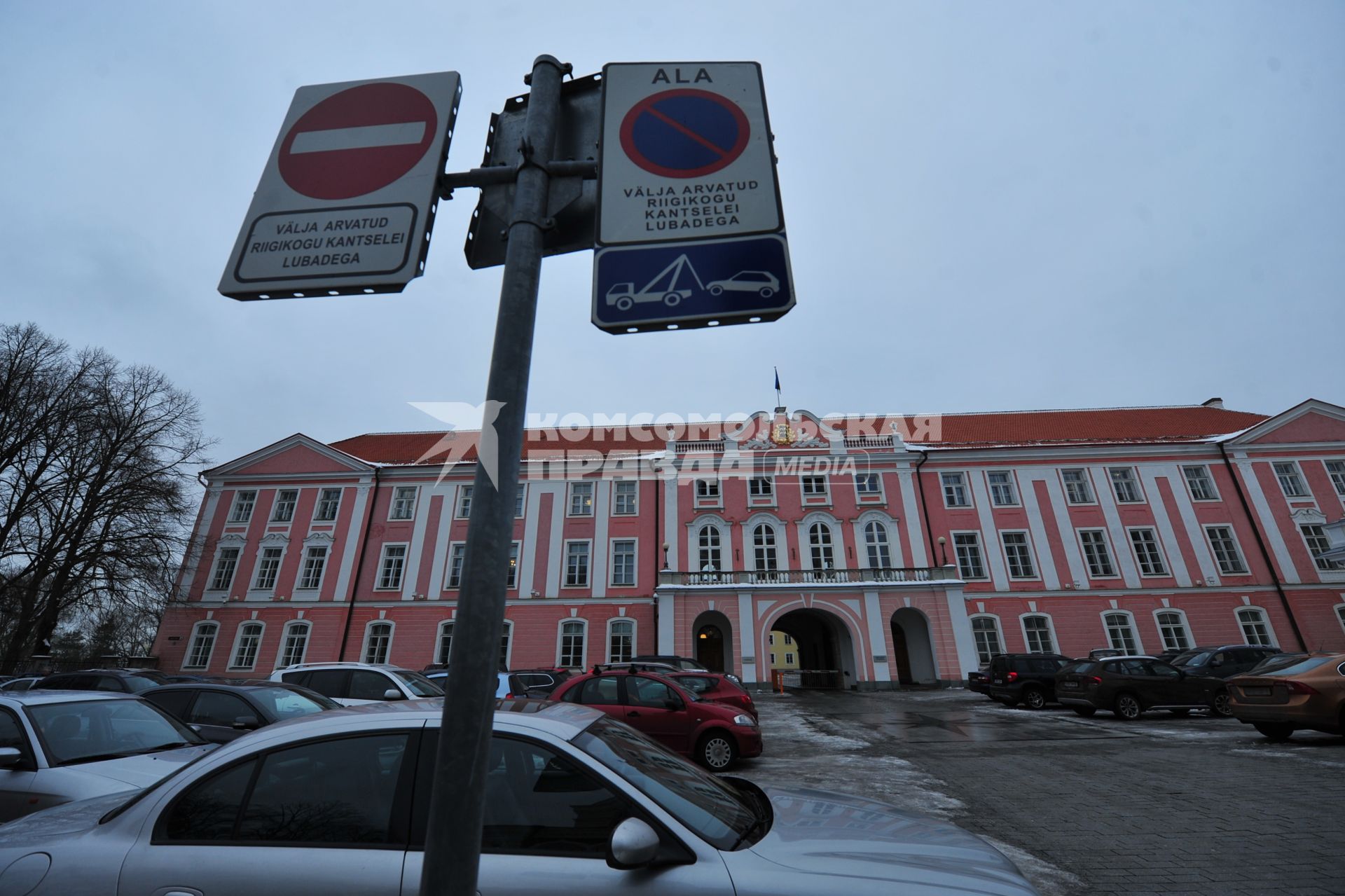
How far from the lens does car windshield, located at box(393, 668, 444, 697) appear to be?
35.0 feet

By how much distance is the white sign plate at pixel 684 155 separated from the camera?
6.20ft

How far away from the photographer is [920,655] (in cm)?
2802

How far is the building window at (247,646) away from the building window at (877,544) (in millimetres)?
29126

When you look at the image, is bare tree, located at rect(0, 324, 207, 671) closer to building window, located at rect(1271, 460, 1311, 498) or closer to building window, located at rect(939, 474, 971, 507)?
building window, located at rect(939, 474, 971, 507)

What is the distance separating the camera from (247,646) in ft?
95.7

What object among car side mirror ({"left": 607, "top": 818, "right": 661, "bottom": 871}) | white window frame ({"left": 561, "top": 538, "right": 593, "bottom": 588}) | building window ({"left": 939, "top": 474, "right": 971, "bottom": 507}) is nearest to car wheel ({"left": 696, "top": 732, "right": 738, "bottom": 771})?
car side mirror ({"left": 607, "top": 818, "right": 661, "bottom": 871})

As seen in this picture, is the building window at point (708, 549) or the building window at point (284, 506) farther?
the building window at point (284, 506)

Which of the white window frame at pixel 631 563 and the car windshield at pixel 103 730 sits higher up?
the white window frame at pixel 631 563

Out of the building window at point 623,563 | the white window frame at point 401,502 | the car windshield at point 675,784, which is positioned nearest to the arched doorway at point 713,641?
the building window at point 623,563

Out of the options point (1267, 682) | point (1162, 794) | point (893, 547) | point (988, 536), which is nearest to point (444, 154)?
point (1162, 794)

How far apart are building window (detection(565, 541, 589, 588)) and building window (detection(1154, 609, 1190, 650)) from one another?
25.8 meters

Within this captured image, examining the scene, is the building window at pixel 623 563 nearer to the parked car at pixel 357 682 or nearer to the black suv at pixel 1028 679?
the black suv at pixel 1028 679

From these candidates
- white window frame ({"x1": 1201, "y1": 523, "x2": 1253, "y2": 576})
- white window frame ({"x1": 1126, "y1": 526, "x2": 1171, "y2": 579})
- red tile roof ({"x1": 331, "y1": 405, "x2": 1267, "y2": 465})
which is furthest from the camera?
red tile roof ({"x1": 331, "y1": 405, "x2": 1267, "y2": 465})

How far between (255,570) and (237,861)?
34.1m
